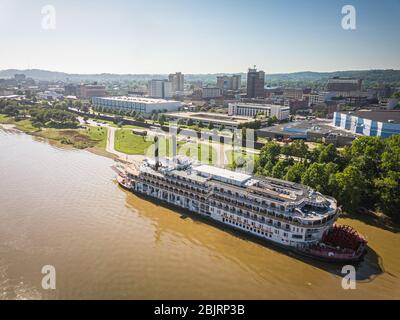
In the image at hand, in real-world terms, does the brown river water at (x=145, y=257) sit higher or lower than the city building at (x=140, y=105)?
lower

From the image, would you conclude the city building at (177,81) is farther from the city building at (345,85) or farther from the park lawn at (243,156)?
the park lawn at (243,156)

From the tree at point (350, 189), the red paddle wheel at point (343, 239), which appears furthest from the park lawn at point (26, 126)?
the red paddle wheel at point (343, 239)

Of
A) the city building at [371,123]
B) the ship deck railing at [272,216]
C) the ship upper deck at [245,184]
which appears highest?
the city building at [371,123]

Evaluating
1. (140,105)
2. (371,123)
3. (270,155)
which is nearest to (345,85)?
(371,123)

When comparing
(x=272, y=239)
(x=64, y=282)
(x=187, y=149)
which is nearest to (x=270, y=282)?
(x=272, y=239)

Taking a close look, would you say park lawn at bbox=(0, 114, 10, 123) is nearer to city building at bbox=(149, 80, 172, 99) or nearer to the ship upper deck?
the ship upper deck

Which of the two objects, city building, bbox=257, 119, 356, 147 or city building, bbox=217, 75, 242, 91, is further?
city building, bbox=217, 75, 242, 91

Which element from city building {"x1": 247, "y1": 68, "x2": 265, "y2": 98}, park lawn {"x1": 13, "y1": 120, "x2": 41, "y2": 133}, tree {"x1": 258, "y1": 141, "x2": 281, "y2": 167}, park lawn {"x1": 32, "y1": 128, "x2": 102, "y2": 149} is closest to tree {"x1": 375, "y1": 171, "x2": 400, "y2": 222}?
tree {"x1": 258, "y1": 141, "x2": 281, "y2": 167}
